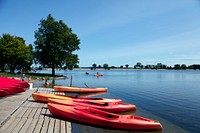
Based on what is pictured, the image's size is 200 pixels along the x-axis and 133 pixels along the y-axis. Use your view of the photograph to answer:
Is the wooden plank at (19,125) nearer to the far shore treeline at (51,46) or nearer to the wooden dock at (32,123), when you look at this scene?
the wooden dock at (32,123)

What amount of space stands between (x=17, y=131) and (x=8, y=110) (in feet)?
12.3

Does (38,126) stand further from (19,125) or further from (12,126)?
(12,126)

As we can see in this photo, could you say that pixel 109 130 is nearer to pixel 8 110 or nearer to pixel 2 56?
pixel 8 110

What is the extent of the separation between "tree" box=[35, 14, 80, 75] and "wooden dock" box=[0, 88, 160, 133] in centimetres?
5093

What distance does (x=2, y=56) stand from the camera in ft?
194

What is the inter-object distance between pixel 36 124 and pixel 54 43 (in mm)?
56117

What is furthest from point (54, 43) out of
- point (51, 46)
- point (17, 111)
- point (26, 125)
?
point (26, 125)

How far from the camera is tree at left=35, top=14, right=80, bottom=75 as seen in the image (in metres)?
64.9

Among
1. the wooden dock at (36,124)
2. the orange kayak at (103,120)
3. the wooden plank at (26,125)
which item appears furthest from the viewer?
the orange kayak at (103,120)

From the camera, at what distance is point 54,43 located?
6562cm

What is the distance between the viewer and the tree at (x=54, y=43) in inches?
2554

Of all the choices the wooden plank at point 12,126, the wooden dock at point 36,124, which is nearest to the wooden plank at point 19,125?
the wooden dock at point 36,124

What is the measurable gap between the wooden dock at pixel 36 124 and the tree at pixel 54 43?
50929mm

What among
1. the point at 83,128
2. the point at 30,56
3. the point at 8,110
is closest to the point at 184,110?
the point at 83,128
